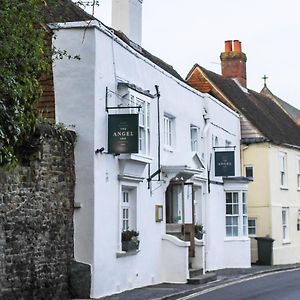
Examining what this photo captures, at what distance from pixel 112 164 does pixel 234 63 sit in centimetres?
2318

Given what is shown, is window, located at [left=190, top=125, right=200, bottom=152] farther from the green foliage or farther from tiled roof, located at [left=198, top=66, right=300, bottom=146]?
the green foliage

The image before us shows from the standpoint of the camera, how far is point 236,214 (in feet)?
99.3

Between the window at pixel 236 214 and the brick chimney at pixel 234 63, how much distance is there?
11.4 metres

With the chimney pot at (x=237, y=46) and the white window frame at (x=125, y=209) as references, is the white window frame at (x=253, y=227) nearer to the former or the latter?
the chimney pot at (x=237, y=46)

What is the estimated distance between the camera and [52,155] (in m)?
16.3

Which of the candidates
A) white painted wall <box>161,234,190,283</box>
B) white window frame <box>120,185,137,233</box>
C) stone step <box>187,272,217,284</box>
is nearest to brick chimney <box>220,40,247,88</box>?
stone step <box>187,272,217,284</box>

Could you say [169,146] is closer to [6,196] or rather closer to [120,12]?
[120,12]

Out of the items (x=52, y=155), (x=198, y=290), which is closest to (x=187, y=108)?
(x=198, y=290)

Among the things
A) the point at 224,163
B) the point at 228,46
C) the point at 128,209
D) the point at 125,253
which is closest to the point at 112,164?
the point at 128,209

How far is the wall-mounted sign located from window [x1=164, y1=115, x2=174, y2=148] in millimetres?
4637

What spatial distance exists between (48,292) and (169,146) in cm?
911

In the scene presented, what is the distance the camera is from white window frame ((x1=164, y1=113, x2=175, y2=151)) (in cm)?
2330

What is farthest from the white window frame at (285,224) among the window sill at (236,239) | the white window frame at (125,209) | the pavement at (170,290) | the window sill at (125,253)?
the window sill at (125,253)

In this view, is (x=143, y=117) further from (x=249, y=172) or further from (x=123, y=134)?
(x=249, y=172)
